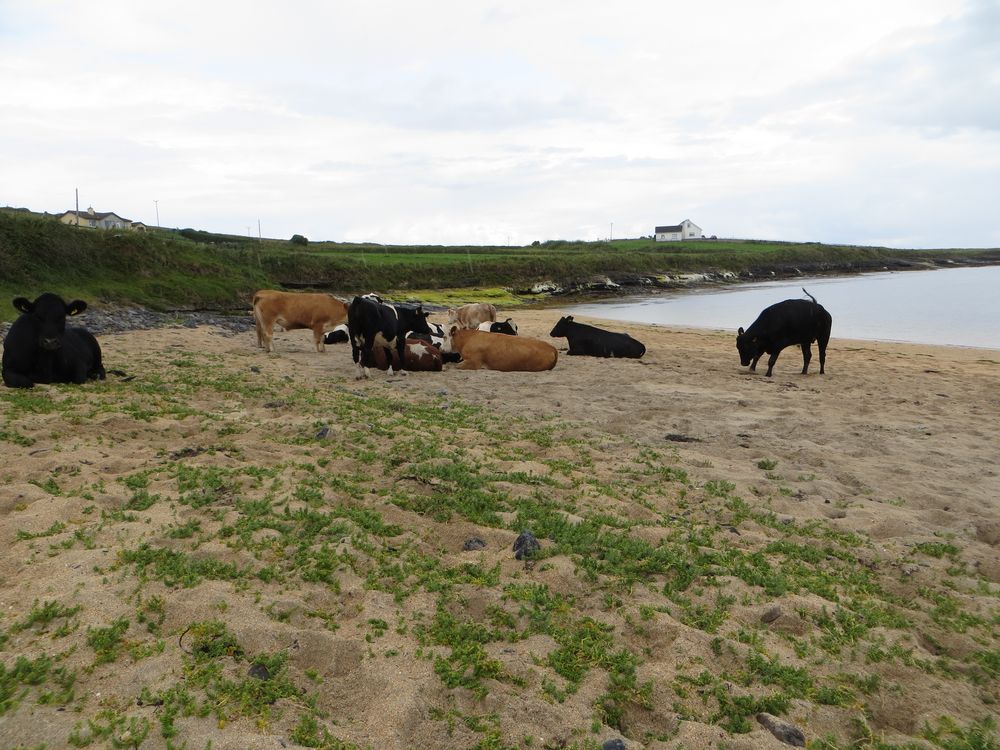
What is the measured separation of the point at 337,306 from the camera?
53.0 ft

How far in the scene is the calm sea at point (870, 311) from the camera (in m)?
29.0

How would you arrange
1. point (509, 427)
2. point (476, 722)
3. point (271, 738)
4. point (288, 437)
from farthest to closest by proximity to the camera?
1. point (509, 427)
2. point (288, 437)
3. point (476, 722)
4. point (271, 738)

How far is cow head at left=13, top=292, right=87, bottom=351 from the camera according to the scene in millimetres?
8883

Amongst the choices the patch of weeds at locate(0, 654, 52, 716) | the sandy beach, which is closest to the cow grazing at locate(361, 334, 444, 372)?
the sandy beach

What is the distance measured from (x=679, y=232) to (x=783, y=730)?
5942 inches

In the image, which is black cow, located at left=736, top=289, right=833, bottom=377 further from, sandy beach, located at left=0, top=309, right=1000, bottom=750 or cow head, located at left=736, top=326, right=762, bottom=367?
sandy beach, located at left=0, top=309, right=1000, bottom=750

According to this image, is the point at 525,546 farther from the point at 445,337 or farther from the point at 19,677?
the point at 445,337

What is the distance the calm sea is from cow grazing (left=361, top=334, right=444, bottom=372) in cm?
1959

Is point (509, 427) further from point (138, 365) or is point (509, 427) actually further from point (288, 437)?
point (138, 365)

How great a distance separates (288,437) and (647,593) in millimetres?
4439

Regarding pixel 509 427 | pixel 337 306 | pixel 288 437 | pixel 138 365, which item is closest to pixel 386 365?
pixel 337 306

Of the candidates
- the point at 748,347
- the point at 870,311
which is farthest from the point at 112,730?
the point at 870,311

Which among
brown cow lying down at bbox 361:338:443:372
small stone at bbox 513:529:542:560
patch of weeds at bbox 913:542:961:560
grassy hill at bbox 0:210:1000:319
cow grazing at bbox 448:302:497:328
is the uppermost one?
grassy hill at bbox 0:210:1000:319

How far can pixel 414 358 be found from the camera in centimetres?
1419
